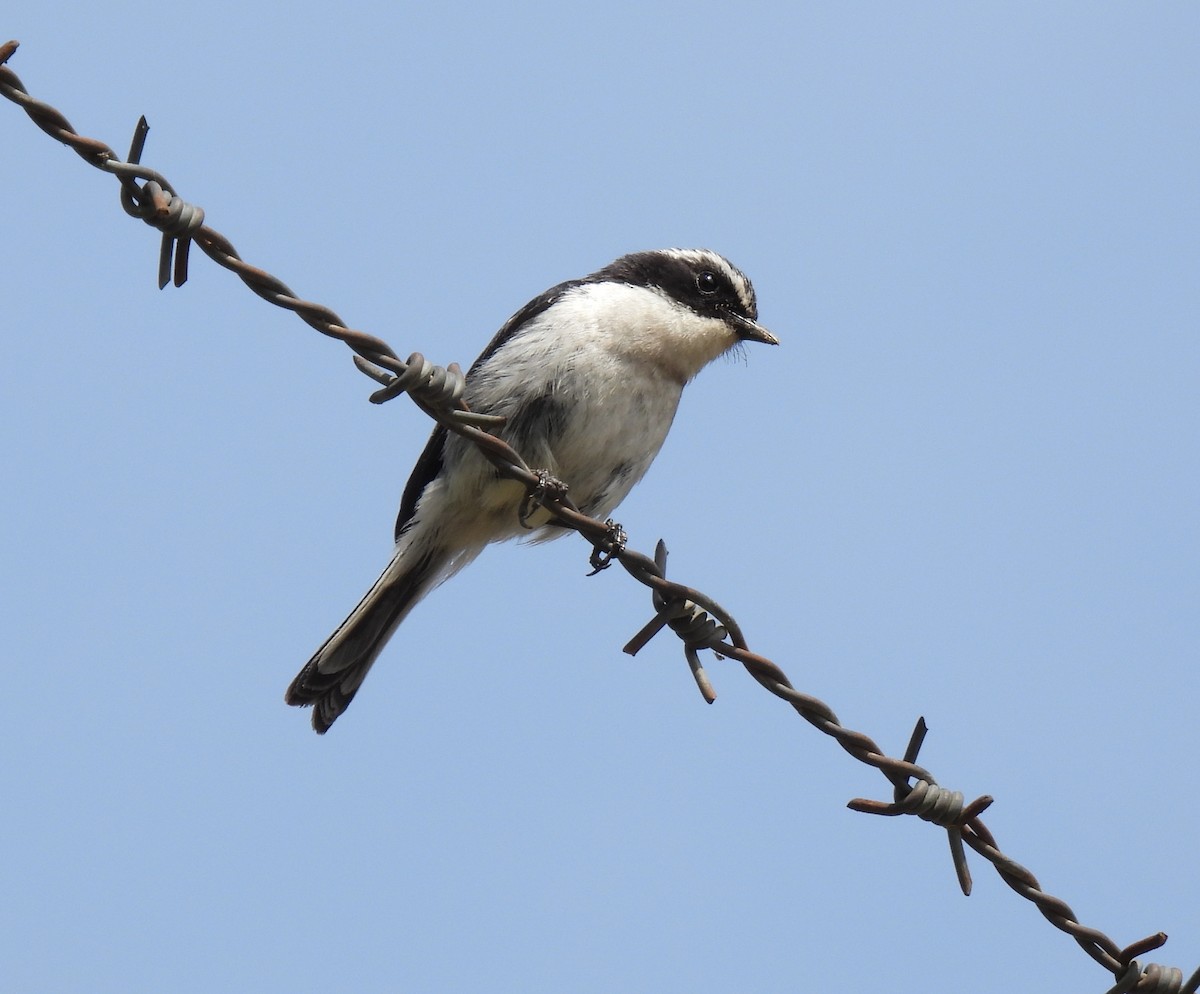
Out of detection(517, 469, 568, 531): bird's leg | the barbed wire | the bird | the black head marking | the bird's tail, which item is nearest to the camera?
the barbed wire

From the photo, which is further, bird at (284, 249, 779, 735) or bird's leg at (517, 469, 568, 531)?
bird at (284, 249, 779, 735)

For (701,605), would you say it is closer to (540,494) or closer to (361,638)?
(540,494)

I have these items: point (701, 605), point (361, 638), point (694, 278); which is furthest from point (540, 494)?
point (694, 278)

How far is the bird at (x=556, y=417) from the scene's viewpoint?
6.66 metres

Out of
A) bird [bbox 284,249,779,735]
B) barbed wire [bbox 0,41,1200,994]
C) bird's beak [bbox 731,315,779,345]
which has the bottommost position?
barbed wire [bbox 0,41,1200,994]

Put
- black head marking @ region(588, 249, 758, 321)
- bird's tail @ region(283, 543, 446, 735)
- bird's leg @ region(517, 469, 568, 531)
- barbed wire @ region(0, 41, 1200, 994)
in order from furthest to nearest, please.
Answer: black head marking @ region(588, 249, 758, 321), bird's tail @ region(283, 543, 446, 735), bird's leg @ region(517, 469, 568, 531), barbed wire @ region(0, 41, 1200, 994)

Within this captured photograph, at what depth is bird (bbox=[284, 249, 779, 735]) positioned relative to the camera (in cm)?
666

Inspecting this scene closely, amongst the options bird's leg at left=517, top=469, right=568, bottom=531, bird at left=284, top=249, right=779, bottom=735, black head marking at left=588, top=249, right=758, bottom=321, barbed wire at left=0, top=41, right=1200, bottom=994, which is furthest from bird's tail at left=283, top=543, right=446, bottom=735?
barbed wire at left=0, top=41, right=1200, bottom=994

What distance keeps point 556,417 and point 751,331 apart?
1649 mm

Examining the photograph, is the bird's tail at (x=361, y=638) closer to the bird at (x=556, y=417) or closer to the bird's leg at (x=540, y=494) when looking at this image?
the bird at (x=556, y=417)

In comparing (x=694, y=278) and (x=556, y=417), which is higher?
(x=694, y=278)

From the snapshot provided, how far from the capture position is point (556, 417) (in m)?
6.64

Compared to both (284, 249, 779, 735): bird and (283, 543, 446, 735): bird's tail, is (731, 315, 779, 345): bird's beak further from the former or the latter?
(283, 543, 446, 735): bird's tail

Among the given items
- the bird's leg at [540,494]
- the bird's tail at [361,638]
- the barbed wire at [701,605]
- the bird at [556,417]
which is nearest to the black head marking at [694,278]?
the bird at [556,417]
